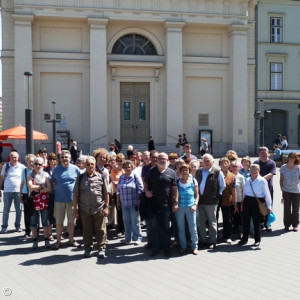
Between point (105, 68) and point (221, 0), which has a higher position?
point (221, 0)

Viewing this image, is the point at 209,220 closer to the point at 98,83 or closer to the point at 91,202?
the point at 91,202

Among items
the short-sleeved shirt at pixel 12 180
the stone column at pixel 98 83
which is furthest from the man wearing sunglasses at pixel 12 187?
the stone column at pixel 98 83

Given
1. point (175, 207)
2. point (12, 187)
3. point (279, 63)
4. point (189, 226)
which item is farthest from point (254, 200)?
point (279, 63)

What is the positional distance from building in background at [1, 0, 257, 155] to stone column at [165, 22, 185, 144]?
0.07 meters

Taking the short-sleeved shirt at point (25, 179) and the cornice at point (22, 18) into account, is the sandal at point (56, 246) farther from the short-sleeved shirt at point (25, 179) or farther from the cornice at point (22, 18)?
the cornice at point (22, 18)

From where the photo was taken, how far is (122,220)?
10211mm

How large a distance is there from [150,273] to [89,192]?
1.86 meters

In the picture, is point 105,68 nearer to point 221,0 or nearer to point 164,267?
point 221,0

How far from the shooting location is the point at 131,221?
9.26 meters

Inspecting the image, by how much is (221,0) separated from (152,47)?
5.69m

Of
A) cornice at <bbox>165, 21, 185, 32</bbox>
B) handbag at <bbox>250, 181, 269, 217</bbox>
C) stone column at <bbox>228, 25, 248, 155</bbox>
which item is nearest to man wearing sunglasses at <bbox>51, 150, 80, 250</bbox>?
handbag at <bbox>250, 181, 269, 217</bbox>

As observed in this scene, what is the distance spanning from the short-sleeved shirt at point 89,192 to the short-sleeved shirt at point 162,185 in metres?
1.00

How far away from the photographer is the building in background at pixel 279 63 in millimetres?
35438

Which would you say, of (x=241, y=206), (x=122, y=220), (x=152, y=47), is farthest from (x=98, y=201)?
(x=152, y=47)
